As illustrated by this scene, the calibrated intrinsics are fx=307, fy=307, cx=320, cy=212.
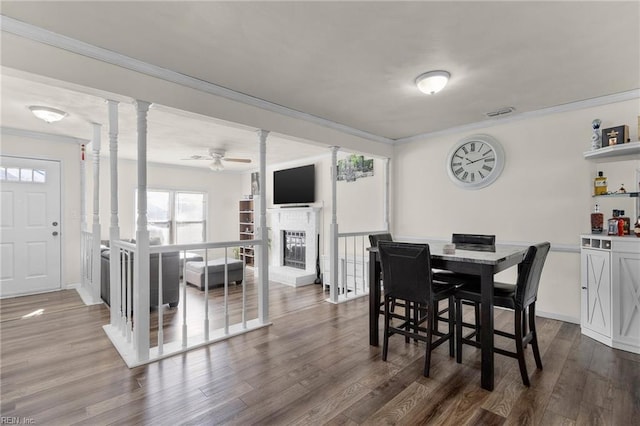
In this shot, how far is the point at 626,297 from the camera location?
9.10ft

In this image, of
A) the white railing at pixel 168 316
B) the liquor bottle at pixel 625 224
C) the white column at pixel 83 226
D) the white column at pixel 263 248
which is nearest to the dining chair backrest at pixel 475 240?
the liquor bottle at pixel 625 224

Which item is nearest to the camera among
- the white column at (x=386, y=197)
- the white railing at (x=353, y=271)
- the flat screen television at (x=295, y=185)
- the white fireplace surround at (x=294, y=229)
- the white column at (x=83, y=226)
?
the white railing at (x=353, y=271)

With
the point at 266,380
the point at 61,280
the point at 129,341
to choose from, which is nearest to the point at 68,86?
the point at 129,341

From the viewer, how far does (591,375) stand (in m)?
2.32

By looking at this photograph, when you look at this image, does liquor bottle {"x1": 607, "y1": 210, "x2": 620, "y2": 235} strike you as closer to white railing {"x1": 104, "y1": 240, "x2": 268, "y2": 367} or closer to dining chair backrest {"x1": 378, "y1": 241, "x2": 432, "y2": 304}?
dining chair backrest {"x1": 378, "y1": 241, "x2": 432, "y2": 304}

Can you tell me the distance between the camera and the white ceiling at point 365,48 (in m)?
1.87

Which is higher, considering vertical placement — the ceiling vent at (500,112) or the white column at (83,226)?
the ceiling vent at (500,112)

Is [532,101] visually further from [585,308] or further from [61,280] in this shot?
[61,280]

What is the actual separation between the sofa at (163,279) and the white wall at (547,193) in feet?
12.5

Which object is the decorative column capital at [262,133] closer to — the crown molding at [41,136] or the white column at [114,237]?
A: the white column at [114,237]

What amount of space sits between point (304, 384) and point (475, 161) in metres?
3.57

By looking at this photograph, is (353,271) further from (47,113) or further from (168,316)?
(47,113)

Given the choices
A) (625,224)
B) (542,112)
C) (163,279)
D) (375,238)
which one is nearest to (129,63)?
(163,279)

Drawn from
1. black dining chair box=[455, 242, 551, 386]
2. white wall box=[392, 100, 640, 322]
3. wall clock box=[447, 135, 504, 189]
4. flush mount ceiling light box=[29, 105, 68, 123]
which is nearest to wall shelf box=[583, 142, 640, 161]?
white wall box=[392, 100, 640, 322]
